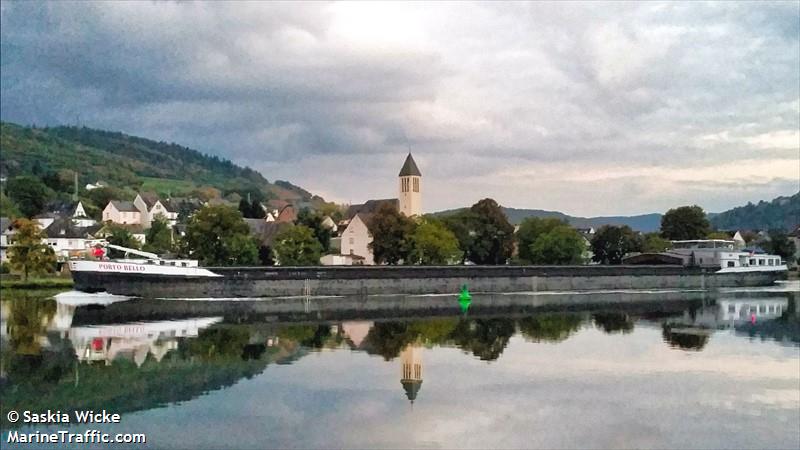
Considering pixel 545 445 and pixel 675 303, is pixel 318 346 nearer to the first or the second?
pixel 545 445

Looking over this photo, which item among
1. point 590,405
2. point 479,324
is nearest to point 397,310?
point 479,324

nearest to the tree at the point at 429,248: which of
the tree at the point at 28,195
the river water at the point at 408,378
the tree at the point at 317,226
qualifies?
the tree at the point at 317,226

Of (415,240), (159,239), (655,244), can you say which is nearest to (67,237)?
(159,239)

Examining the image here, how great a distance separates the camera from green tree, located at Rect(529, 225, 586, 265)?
72.9 metres

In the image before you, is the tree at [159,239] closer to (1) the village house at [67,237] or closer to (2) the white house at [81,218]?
(1) the village house at [67,237]

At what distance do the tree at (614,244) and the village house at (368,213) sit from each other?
64.6 ft

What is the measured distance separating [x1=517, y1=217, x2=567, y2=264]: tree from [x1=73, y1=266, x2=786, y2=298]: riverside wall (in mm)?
22749

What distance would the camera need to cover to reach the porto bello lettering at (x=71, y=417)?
14.3 m

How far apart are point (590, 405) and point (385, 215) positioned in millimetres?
50083

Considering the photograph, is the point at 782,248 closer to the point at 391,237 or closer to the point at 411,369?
the point at 391,237

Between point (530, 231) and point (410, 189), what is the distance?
15.2 m

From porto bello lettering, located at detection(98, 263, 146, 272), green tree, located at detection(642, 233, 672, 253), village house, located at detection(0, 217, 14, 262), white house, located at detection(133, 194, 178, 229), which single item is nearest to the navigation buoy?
porto bello lettering, located at detection(98, 263, 146, 272)

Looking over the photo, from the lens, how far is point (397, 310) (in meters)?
37.2

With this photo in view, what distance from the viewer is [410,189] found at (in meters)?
87.8
